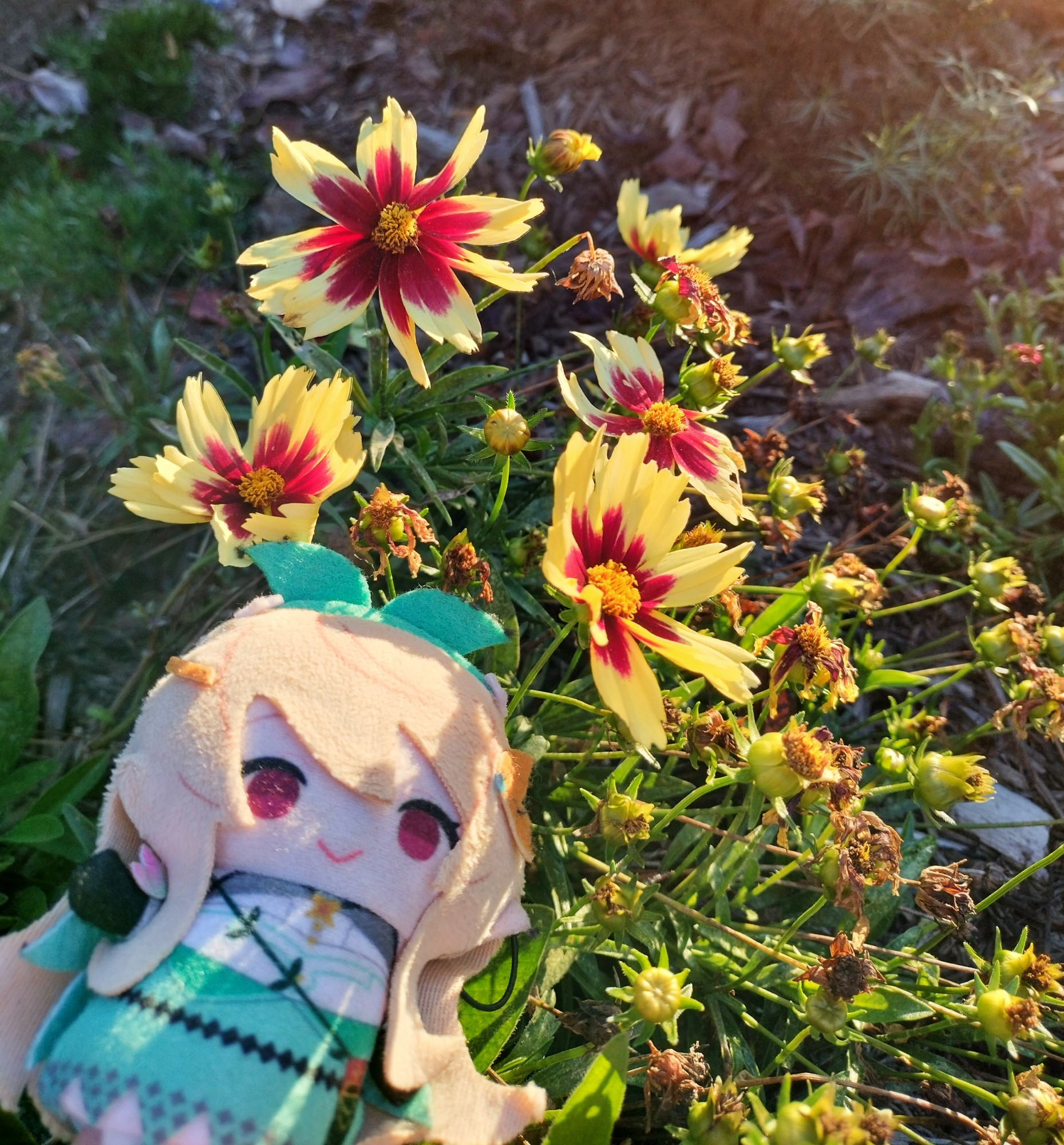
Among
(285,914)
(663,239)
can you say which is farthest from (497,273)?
(285,914)

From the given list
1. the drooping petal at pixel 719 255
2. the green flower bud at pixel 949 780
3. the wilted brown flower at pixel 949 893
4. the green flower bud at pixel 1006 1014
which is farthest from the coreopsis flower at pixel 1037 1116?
the drooping petal at pixel 719 255

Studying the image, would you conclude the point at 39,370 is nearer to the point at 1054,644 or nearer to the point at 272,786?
the point at 272,786

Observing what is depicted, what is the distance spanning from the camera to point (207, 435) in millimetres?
1187

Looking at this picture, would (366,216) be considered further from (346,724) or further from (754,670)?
(754,670)

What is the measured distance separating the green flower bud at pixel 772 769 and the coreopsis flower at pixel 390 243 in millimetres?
619

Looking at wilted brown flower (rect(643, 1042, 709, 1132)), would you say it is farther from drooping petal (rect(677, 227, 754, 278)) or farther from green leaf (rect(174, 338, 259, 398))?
drooping petal (rect(677, 227, 754, 278))

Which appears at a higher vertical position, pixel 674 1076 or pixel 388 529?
pixel 388 529

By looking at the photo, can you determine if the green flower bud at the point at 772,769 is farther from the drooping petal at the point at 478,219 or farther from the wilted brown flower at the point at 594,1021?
the drooping petal at the point at 478,219

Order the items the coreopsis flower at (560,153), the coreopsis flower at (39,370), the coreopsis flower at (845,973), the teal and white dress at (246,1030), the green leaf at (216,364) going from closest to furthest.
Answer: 1. the teal and white dress at (246,1030)
2. the coreopsis flower at (845,973)
3. the coreopsis flower at (560,153)
4. the green leaf at (216,364)
5. the coreopsis flower at (39,370)

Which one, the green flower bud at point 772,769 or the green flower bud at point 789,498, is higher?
the green flower bud at point 789,498

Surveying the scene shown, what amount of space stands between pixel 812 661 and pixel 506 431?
0.51 m

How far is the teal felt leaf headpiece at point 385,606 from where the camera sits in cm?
107

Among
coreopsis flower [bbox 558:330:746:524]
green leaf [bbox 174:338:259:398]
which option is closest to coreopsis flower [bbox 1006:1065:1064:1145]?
coreopsis flower [bbox 558:330:746:524]

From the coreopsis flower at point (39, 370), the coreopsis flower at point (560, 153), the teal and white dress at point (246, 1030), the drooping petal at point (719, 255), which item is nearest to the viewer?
the teal and white dress at point (246, 1030)
